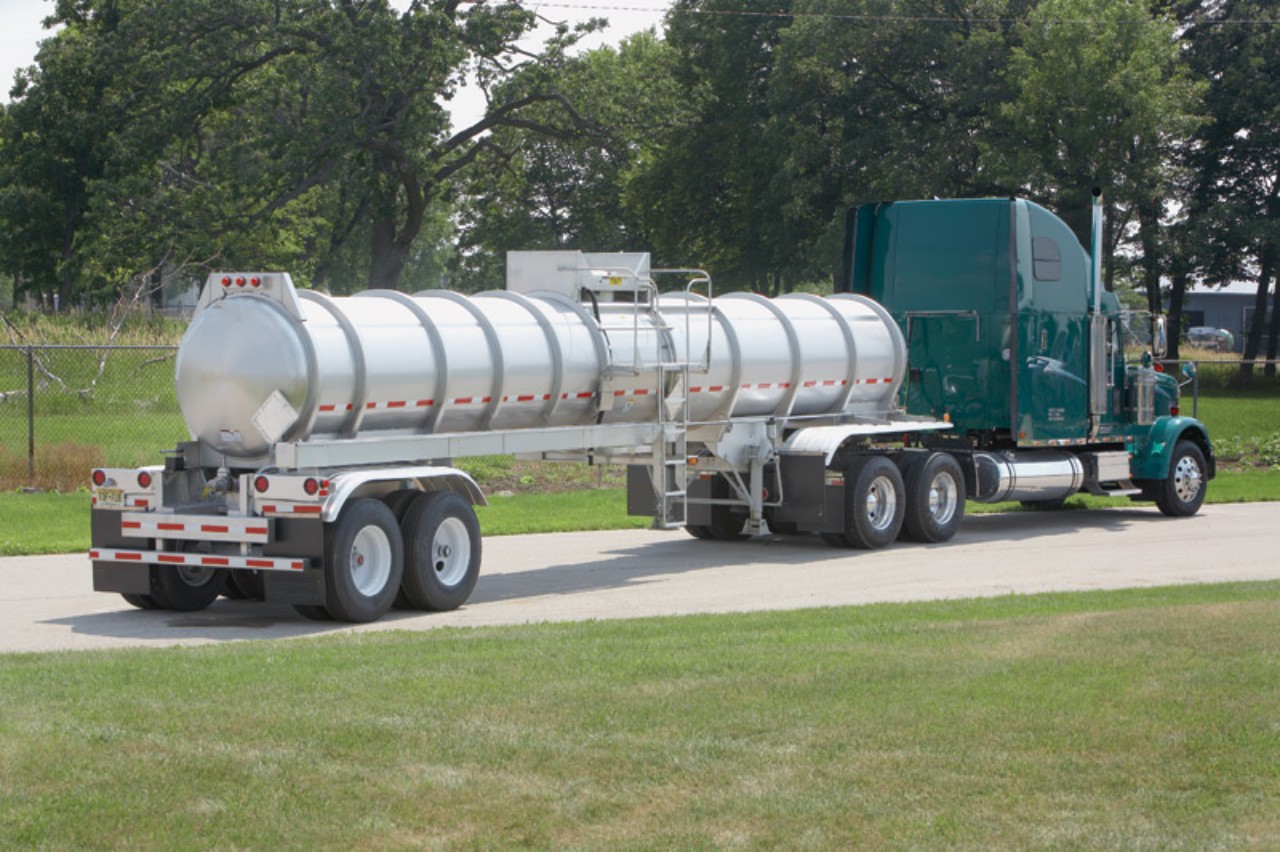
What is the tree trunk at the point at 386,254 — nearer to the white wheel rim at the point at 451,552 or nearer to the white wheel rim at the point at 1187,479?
the white wheel rim at the point at 1187,479

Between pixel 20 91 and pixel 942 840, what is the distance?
160 feet

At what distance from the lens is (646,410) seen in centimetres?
1733

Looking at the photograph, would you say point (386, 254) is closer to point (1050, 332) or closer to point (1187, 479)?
point (1187, 479)

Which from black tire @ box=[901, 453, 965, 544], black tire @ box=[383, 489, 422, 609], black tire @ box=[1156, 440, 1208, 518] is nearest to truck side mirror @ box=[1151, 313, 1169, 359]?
black tire @ box=[1156, 440, 1208, 518]

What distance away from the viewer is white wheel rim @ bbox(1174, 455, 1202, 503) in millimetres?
23469

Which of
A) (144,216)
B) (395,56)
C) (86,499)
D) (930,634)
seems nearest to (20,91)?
(144,216)

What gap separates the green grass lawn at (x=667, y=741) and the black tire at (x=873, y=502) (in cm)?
744

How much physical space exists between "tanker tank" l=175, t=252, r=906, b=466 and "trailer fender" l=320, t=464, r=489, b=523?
424 millimetres

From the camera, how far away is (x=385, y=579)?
14219 mm

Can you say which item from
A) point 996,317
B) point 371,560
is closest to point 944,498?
point 996,317

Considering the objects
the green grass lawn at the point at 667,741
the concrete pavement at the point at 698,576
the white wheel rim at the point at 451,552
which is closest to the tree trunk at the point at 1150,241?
the concrete pavement at the point at 698,576

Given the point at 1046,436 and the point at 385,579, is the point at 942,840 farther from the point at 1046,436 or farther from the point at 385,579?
the point at 1046,436

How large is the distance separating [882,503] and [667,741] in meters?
11.8

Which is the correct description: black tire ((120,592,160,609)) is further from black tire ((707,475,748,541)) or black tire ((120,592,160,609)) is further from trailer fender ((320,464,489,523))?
black tire ((707,475,748,541))
